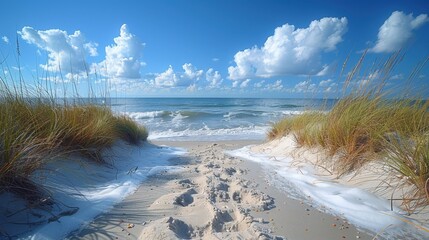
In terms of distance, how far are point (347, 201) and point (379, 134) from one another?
88 cm

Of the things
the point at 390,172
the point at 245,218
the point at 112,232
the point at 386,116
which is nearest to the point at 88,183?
the point at 112,232

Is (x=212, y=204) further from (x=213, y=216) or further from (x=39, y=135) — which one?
(x=39, y=135)

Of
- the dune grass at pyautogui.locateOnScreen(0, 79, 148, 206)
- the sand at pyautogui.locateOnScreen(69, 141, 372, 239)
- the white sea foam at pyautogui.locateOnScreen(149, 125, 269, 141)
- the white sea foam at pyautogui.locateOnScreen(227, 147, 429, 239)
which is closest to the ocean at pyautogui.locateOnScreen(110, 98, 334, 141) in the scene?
the white sea foam at pyautogui.locateOnScreen(149, 125, 269, 141)

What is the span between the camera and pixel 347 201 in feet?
7.05

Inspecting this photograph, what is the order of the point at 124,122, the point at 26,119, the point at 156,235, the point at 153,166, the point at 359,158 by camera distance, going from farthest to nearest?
the point at 124,122 < the point at 153,166 < the point at 359,158 < the point at 26,119 < the point at 156,235

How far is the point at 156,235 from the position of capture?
4.82ft

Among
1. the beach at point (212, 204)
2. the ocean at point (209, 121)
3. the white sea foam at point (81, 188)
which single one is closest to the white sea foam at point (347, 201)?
the beach at point (212, 204)

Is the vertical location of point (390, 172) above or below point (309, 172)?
above

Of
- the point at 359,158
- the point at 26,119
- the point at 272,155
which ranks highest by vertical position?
the point at 26,119

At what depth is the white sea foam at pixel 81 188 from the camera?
1.53m

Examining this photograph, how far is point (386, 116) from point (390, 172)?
1.07 meters

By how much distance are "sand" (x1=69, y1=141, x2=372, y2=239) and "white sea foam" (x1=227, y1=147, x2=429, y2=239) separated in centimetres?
15

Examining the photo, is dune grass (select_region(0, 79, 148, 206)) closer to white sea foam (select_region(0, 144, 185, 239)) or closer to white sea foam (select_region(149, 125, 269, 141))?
white sea foam (select_region(0, 144, 185, 239))

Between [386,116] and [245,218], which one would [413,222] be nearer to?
[245,218]
